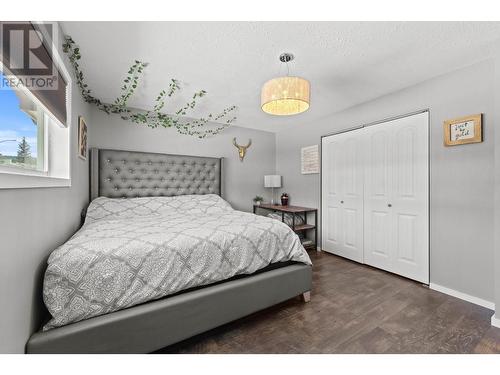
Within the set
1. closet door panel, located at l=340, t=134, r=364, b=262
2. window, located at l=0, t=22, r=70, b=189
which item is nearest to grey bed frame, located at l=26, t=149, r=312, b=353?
window, located at l=0, t=22, r=70, b=189

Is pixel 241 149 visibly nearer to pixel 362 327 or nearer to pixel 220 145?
pixel 220 145

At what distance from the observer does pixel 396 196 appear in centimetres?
244

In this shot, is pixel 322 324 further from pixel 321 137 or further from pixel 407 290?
pixel 321 137

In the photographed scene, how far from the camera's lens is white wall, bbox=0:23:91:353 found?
0.84 meters

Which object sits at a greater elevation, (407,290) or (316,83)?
(316,83)

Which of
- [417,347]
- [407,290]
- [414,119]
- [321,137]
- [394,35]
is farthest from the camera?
[321,137]

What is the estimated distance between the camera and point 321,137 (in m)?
3.32

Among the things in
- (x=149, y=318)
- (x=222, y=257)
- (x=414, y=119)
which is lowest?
(x=149, y=318)

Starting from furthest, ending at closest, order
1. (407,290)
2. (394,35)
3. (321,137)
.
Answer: (321,137), (407,290), (394,35)

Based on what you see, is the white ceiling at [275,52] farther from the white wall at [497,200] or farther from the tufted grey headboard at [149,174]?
the tufted grey headboard at [149,174]

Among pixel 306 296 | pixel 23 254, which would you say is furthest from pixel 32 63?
pixel 306 296

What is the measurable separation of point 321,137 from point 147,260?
2893 millimetres

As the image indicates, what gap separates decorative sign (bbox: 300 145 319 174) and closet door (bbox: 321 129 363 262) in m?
0.13

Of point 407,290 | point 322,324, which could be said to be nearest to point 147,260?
point 322,324
